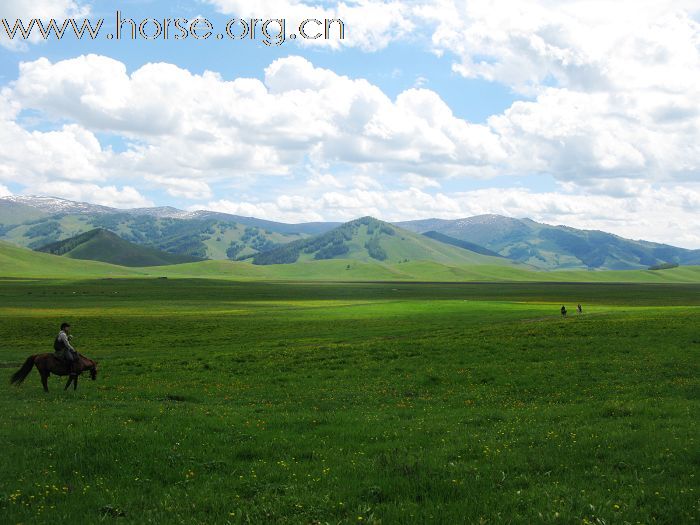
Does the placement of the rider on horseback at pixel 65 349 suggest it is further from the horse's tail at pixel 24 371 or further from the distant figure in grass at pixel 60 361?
the horse's tail at pixel 24 371

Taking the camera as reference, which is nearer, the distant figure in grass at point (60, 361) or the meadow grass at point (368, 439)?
the meadow grass at point (368, 439)

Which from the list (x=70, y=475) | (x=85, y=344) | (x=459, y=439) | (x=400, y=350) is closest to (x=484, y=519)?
(x=459, y=439)

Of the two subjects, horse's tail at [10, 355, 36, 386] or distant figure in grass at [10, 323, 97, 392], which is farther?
horse's tail at [10, 355, 36, 386]

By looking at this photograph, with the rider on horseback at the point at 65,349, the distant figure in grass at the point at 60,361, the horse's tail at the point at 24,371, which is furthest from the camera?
the horse's tail at the point at 24,371

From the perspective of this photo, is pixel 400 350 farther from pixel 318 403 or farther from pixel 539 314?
pixel 539 314

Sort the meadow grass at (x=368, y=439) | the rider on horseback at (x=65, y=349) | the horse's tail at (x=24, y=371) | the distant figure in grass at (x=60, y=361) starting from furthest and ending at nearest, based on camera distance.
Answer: the horse's tail at (x=24, y=371), the distant figure in grass at (x=60, y=361), the rider on horseback at (x=65, y=349), the meadow grass at (x=368, y=439)

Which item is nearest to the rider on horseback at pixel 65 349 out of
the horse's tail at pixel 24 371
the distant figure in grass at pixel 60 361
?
the distant figure in grass at pixel 60 361

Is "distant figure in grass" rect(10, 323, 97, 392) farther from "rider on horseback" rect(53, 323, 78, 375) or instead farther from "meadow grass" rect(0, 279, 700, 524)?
"meadow grass" rect(0, 279, 700, 524)

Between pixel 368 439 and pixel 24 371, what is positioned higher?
pixel 368 439

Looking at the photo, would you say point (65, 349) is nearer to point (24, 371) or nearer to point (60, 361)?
point (60, 361)

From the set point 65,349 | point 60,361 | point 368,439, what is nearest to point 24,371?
point 60,361

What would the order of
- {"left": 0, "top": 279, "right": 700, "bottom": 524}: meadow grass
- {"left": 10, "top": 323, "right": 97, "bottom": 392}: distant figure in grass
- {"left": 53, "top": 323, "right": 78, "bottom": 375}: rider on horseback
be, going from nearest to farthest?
{"left": 0, "top": 279, "right": 700, "bottom": 524}: meadow grass
{"left": 53, "top": 323, "right": 78, "bottom": 375}: rider on horseback
{"left": 10, "top": 323, "right": 97, "bottom": 392}: distant figure in grass

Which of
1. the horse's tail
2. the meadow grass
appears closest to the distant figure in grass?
the horse's tail

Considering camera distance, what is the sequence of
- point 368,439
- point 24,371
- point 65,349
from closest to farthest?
1. point 368,439
2. point 65,349
3. point 24,371
